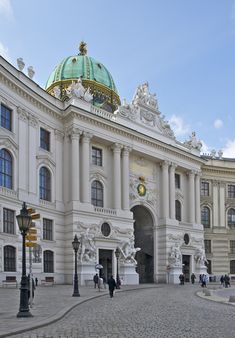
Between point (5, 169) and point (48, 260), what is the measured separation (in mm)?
10037

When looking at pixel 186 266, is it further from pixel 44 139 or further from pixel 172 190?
pixel 44 139

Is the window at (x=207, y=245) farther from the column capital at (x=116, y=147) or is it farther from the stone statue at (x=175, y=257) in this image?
the column capital at (x=116, y=147)

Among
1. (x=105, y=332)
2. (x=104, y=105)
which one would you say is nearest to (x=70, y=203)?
(x=104, y=105)

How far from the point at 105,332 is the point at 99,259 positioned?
3572 cm

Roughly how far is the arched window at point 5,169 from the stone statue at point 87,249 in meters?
9.28

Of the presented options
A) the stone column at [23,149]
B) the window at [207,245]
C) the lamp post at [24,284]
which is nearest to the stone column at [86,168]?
the stone column at [23,149]

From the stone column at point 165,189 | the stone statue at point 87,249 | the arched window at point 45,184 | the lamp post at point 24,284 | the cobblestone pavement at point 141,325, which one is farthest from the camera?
the stone column at point 165,189

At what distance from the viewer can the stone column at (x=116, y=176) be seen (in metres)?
51.6

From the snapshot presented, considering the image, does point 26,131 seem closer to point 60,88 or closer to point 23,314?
point 60,88

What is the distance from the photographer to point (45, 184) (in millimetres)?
46219

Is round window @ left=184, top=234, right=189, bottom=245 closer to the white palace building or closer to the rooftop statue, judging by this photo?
the white palace building

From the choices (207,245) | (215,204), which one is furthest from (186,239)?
(215,204)

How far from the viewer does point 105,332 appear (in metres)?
13.3

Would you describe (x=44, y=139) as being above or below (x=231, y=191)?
above
